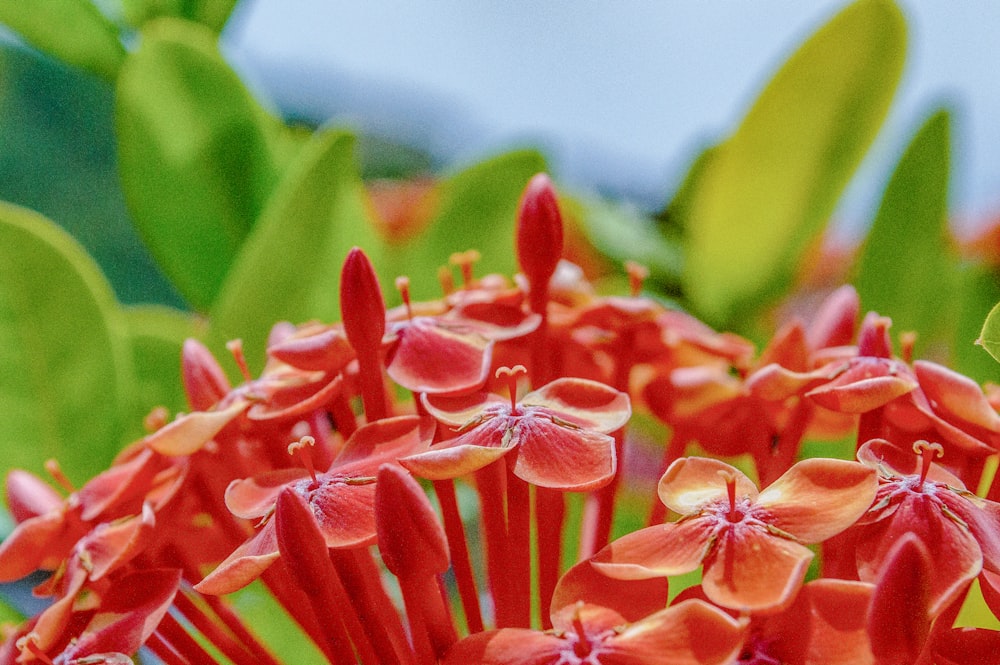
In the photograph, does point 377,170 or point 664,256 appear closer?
point 664,256

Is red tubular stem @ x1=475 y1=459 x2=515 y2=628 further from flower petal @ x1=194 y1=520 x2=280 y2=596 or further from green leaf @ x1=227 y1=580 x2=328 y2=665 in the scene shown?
green leaf @ x1=227 y1=580 x2=328 y2=665

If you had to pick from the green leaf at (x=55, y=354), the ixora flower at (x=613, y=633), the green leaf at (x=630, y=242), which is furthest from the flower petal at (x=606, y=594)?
the green leaf at (x=630, y=242)

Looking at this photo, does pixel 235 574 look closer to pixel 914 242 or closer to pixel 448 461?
pixel 448 461

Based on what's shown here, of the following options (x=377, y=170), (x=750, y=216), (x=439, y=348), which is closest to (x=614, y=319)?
(x=439, y=348)

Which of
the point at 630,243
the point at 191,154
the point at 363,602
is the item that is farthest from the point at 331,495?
the point at 630,243

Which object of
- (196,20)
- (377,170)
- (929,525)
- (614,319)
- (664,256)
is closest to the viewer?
(929,525)

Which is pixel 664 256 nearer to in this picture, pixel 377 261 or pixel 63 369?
pixel 377 261
